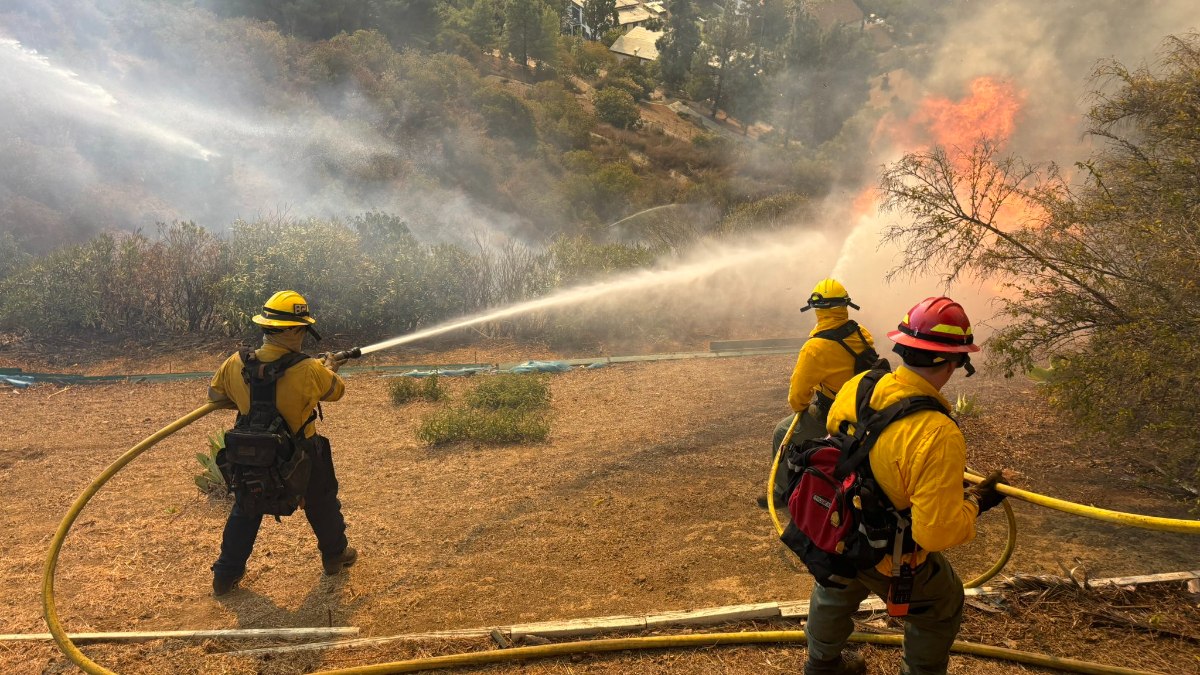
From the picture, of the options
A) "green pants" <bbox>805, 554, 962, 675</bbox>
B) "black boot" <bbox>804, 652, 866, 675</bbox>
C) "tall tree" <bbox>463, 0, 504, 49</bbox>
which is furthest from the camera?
"tall tree" <bbox>463, 0, 504, 49</bbox>

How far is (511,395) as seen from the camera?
9414 mm

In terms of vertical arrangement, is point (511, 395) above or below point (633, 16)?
below

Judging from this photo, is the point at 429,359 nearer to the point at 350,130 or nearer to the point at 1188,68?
the point at 1188,68

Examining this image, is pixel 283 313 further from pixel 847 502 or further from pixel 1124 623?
pixel 1124 623

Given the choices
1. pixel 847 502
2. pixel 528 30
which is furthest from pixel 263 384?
pixel 528 30

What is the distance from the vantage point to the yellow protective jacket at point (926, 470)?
109 inches

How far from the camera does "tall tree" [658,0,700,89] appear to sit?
46531mm

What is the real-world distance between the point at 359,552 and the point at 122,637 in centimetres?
158

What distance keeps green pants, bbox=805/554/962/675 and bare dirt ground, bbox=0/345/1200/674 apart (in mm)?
672

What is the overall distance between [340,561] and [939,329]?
4219mm

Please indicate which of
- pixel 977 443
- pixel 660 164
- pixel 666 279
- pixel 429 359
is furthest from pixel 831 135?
pixel 977 443

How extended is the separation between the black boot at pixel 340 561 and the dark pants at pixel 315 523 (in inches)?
1.3

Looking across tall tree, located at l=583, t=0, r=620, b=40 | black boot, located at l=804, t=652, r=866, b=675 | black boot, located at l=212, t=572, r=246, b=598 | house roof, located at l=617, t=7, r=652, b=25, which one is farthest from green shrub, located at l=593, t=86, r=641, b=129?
black boot, located at l=804, t=652, r=866, b=675

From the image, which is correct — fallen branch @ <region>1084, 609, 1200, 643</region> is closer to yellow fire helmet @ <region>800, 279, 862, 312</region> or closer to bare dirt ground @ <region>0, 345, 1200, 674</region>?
bare dirt ground @ <region>0, 345, 1200, 674</region>
